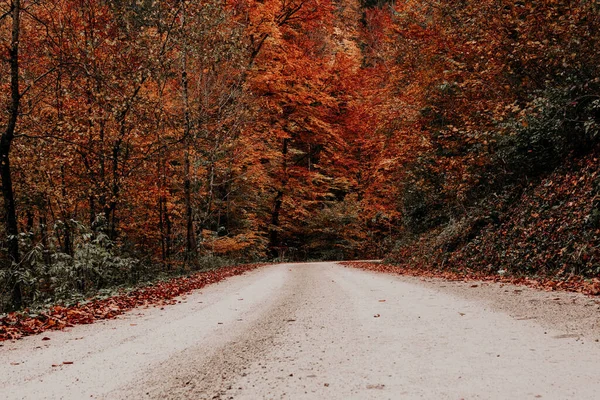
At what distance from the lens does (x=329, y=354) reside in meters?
3.29

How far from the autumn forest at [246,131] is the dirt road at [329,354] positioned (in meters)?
3.84

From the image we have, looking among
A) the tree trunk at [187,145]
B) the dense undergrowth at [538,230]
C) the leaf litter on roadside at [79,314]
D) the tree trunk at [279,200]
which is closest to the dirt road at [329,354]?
the leaf litter on roadside at [79,314]

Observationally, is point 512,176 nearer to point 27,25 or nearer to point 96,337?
point 96,337

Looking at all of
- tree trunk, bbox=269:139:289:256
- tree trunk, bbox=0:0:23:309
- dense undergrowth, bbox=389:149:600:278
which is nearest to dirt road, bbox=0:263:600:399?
dense undergrowth, bbox=389:149:600:278

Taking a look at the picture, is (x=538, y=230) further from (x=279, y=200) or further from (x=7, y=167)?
(x=279, y=200)

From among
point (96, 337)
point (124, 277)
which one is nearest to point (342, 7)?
point (124, 277)

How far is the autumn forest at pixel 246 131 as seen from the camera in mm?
8734

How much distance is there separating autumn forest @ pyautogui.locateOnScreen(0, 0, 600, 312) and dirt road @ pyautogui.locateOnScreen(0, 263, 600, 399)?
384 centimetres

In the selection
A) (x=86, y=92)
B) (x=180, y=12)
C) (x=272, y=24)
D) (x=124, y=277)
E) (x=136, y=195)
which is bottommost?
(x=124, y=277)

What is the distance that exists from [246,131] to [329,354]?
634 inches

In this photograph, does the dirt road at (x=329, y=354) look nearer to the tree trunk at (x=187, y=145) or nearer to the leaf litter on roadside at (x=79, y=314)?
the leaf litter on roadside at (x=79, y=314)

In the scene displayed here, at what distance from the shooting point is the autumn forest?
8.73 metres

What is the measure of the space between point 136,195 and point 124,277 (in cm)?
308

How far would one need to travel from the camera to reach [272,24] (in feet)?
61.8
